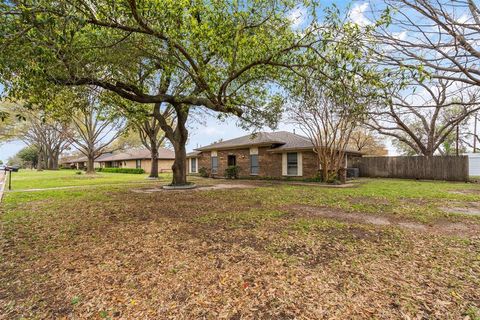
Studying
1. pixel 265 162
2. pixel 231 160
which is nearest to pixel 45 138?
pixel 231 160

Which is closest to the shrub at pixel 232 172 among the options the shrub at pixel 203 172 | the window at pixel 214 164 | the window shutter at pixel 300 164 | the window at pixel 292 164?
the window at pixel 214 164

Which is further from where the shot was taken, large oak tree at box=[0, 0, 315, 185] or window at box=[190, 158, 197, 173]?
window at box=[190, 158, 197, 173]

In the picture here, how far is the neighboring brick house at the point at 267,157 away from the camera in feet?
49.4

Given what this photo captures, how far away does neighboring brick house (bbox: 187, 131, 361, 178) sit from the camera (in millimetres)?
15055

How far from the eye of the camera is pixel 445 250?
3701mm

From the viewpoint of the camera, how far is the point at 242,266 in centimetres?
318

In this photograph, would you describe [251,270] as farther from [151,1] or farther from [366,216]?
[151,1]

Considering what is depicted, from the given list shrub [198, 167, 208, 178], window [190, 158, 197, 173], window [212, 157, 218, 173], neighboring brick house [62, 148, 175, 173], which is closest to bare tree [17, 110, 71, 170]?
neighboring brick house [62, 148, 175, 173]

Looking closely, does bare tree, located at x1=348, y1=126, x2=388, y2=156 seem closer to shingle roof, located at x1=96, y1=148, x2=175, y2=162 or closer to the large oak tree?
shingle roof, located at x1=96, y1=148, x2=175, y2=162

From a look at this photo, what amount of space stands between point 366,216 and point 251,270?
4.17m

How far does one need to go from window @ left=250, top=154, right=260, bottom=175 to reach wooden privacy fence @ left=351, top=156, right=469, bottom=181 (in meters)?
8.67

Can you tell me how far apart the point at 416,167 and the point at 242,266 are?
18911mm

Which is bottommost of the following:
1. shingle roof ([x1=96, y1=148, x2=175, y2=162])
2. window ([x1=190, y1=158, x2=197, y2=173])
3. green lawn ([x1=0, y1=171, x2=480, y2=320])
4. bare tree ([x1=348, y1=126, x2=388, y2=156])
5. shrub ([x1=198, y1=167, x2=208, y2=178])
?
Answer: green lawn ([x1=0, y1=171, x2=480, y2=320])

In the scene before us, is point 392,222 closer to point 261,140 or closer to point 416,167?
point 261,140
